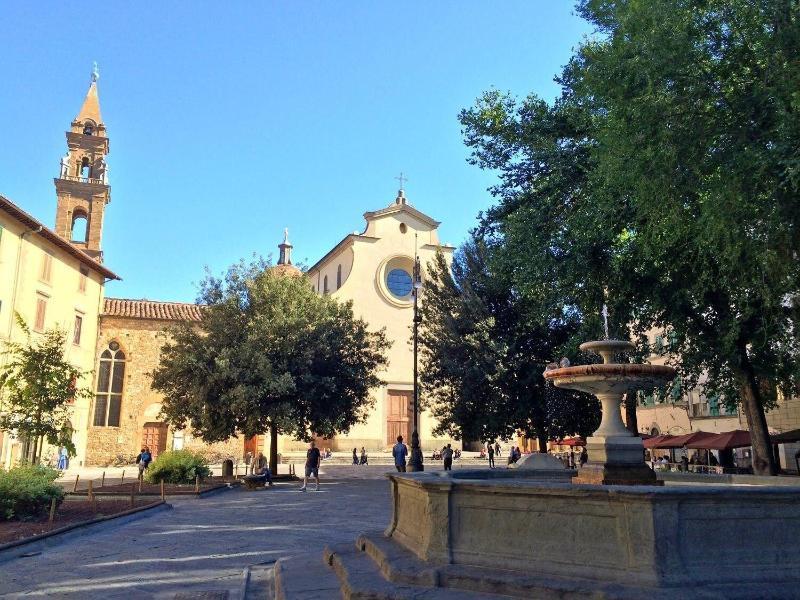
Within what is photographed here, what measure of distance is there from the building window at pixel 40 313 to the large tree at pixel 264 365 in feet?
21.7

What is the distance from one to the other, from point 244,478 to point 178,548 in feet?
39.3

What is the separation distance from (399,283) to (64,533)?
32631 millimetres

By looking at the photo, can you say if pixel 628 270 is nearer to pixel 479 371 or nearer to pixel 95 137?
pixel 479 371

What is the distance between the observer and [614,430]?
736 cm

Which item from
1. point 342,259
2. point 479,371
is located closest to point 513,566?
point 479,371

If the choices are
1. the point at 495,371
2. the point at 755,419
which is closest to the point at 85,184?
the point at 495,371

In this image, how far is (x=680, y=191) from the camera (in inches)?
368

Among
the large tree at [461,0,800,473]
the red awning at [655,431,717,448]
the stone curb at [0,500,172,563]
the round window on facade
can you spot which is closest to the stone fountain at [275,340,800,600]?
the stone curb at [0,500,172,563]

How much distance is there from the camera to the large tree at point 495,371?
21.0 m

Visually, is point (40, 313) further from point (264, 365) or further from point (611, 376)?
point (611, 376)

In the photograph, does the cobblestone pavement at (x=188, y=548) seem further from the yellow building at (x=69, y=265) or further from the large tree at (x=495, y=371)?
the yellow building at (x=69, y=265)

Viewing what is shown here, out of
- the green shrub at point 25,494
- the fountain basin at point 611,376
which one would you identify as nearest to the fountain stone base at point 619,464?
the fountain basin at point 611,376

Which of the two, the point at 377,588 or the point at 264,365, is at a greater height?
the point at 264,365

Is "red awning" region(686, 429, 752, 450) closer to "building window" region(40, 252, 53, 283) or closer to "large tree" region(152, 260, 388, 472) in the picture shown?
"large tree" region(152, 260, 388, 472)
